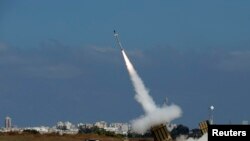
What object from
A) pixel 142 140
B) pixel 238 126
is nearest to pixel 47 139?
pixel 142 140

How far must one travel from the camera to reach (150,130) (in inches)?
3999

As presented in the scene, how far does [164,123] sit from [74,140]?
77459 mm

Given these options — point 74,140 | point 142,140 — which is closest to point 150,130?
point 142,140

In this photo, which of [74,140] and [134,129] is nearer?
[134,129]

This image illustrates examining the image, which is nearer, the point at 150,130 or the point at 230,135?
the point at 230,135

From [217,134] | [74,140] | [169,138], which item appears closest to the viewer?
[217,134]

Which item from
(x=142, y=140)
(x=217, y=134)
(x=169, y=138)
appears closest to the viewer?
(x=217, y=134)

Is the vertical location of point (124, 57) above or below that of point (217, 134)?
above

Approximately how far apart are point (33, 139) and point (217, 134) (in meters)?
108

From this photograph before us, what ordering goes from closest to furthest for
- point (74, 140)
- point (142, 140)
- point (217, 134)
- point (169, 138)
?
point (217, 134) < point (169, 138) < point (142, 140) < point (74, 140)

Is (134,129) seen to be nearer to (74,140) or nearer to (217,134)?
(217,134)

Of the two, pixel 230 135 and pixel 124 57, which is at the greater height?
pixel 124 57

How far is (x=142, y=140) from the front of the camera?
166250 mm

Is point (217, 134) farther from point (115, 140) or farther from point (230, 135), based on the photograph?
point (115, 140)
